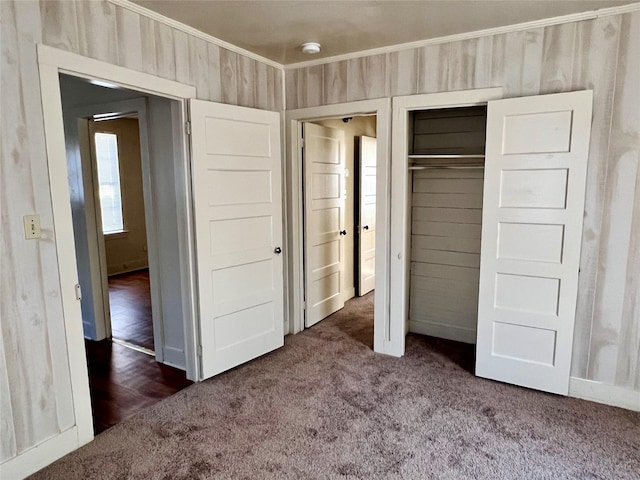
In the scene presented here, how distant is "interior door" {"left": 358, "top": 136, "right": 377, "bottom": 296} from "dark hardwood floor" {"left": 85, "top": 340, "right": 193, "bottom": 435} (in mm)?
2637

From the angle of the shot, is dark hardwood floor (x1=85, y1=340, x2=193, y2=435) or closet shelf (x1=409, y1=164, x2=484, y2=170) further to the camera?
closet shelf (x1=409, y1=164, x2=484, y2=170)

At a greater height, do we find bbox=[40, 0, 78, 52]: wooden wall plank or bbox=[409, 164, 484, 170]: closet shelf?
bbox=[40, 0, 78, 52]: wooden wall plank

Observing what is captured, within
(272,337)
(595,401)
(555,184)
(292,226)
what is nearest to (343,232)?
(292,226)

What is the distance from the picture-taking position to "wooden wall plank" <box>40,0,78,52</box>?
2.12m

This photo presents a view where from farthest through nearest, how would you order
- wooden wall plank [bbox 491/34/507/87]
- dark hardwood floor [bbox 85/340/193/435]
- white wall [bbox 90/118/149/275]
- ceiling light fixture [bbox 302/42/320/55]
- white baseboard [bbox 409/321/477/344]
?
1. white wall [bbox 90/118/149/275]
2. white baseboard [bbox 409/321/477/344]
3. ceiling light fixture [bbox 302/42/320/55]
4. wooden wall plank [bbox 491/34/507/87]
5. dark hardwood floor [bbox 85/340/193/435]

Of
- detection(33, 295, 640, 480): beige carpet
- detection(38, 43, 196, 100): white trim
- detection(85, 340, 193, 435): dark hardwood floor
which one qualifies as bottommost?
detection(85, 340, 193, 435): dark hardwood floor

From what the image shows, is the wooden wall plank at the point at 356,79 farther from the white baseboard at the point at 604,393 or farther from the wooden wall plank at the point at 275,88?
the white baseboard at the point at 604,393

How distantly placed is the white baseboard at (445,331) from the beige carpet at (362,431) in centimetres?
51

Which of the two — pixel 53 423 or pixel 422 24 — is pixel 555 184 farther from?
pixel 53 423

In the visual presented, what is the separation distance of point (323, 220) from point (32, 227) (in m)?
2.70

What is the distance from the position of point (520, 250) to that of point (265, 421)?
2062 mm

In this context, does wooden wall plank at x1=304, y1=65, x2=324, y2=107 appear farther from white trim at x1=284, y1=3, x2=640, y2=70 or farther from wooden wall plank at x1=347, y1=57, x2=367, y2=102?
wooden wall plank at x1=347, y1=57, x2=367, y2=102

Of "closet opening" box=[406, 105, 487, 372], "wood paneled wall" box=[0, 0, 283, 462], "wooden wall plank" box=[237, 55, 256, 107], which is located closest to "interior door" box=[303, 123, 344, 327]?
"wooden wall plank" box=[237, 55, 256, 107]

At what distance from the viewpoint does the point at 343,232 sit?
477cm
